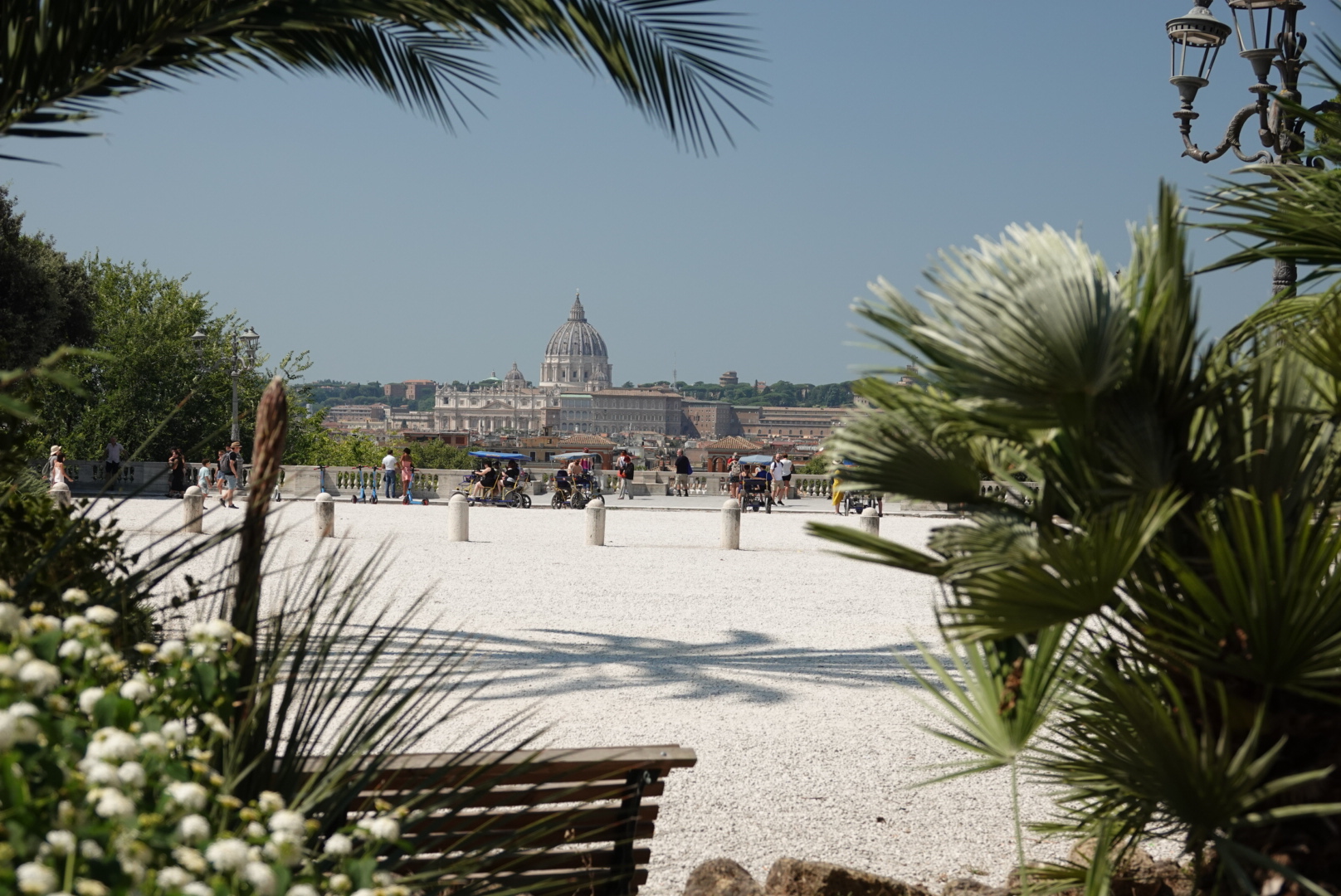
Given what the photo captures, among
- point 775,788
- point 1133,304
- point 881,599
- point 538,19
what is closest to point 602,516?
point 881,599

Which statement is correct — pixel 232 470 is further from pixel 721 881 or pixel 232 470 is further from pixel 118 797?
pixel 118 797

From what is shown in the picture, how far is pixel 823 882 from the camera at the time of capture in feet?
13.7

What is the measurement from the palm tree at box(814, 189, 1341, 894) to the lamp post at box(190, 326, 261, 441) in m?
29.2

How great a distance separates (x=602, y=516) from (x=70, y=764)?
56.9 feet

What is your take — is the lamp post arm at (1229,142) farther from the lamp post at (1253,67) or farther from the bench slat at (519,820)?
the bench slat at (519,820)

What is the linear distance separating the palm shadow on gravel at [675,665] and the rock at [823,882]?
3.26 meters

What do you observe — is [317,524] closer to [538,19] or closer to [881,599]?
[881,599]

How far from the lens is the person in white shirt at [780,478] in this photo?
34406mm

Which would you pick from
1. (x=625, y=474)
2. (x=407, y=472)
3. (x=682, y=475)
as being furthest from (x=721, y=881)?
(x=682, y=475)

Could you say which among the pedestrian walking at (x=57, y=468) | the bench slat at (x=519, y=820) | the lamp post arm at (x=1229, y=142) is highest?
the lamp post arm at (x=1229, y=142)

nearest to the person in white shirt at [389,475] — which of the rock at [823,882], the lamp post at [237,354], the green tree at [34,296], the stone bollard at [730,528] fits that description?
the lamp post at [237,354]

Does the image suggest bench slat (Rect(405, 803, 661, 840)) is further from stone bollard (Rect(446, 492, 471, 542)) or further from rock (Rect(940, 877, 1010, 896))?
stone bollard (Rect(446, 492, 471, 542))

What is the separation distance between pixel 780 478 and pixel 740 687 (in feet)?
86.9

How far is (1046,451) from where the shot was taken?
8.25 ft
